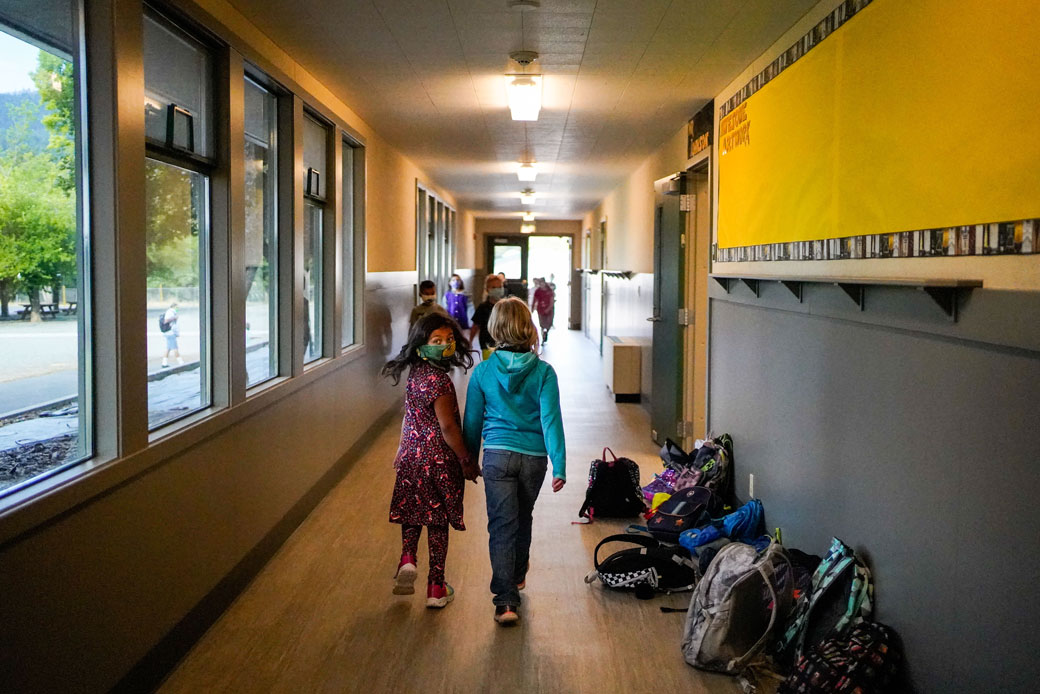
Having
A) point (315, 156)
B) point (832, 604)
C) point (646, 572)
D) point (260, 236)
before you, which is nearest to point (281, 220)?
point (260, 236)

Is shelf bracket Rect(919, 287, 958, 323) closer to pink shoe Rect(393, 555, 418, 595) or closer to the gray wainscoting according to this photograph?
the gray wainscoting

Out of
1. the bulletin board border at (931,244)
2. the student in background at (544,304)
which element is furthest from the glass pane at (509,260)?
the bulletin board border at (931,244)

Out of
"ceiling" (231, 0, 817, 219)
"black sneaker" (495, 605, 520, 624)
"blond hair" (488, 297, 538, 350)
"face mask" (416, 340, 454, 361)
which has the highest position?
"ceiling" (231, 0, 817, 219)

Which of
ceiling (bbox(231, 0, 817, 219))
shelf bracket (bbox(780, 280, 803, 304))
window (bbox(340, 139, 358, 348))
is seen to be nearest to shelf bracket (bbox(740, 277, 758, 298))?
shelf bracket (bbox(780, 280, 803, 304))

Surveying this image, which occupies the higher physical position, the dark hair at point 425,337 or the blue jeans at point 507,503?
the dark hair at point 425,337

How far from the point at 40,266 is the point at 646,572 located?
2.96 meters

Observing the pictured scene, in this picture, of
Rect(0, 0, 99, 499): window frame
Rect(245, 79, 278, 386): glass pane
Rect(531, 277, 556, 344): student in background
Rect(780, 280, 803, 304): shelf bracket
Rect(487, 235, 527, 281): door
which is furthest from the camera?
Rect(487, 235, 527, 281): door

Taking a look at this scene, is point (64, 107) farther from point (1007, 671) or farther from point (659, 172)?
point (659, 172)

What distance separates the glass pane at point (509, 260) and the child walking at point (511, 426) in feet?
76.4

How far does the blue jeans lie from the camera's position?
403 cm

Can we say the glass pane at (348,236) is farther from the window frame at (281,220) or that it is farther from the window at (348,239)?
the window frame at (281,220)

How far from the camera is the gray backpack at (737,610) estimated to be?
3652mm

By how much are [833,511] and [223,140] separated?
315cm

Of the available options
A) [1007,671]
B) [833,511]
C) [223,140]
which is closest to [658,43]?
[223,140]
